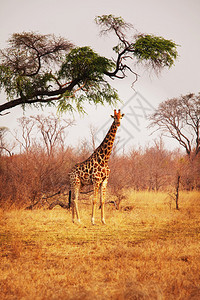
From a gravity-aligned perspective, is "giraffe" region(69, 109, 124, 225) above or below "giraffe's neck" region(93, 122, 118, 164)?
below

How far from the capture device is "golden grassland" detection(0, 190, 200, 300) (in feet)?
13.0

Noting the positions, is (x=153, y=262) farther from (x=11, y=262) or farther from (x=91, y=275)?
(x=11, y=262)

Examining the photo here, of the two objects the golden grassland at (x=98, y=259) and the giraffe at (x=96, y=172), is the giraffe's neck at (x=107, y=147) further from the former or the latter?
the golden grassland at (x=98, y=259)

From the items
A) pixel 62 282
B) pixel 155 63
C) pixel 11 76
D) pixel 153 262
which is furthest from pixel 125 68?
pixel 62 282

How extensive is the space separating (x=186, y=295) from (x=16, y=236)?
16.7 feet

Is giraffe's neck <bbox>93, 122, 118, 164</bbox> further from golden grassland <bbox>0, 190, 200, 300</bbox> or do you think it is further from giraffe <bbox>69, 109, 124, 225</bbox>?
golden grassland <bbox>0, 190, 200, 300</bbox>

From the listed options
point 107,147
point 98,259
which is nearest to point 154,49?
point 107,147

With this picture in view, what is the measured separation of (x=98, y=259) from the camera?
5.57 metres

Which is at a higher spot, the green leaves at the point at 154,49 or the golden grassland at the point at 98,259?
the green leaves at the point at 154,49

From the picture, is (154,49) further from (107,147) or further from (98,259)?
(98,259)

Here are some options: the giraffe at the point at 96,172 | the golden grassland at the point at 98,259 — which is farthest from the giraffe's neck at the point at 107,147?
the golden grassland at the point at 98,259

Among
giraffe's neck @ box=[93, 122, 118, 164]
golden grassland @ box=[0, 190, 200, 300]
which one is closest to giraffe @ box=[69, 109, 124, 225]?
giraffe's neck @ box=[93, 122, 118, 164]

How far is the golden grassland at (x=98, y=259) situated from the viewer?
395cm

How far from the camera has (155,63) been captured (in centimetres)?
1118
